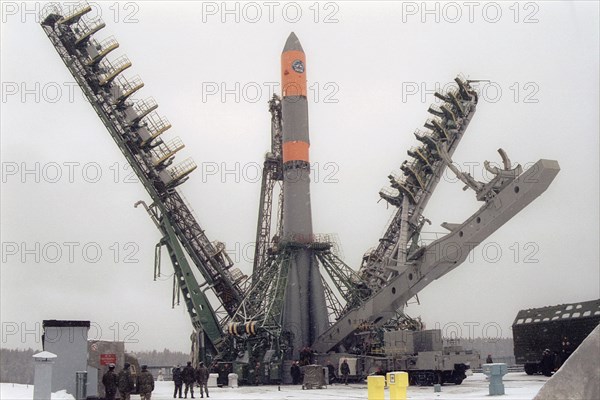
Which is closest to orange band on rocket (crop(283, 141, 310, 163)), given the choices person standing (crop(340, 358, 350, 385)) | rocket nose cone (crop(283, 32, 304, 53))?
rocket nose cone (crop(283, 32, 304, 53))

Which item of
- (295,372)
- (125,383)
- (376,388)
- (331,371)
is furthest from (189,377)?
(295,372)

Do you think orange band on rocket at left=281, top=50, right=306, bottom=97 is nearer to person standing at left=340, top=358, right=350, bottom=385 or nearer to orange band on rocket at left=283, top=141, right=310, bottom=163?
orange band on rocket at left=283, top=141, right=310, bottom=163

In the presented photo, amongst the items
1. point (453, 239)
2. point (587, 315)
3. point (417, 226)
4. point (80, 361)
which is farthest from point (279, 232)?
point (80, 361)

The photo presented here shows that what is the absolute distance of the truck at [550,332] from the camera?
1158 inches

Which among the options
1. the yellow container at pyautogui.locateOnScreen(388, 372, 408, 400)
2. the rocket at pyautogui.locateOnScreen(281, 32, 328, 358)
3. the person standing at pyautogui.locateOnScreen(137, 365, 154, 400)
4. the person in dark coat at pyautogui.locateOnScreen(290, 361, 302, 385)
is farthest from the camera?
the rocket at pyautogui.locateOnScreen(281, 32, 328, 358)

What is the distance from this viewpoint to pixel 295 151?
135 feet

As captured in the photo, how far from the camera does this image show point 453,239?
30.3 metres

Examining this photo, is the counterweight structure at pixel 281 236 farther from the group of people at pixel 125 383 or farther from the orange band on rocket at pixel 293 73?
the group of people at pixel 125 383

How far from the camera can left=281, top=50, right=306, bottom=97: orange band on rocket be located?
42188 mm

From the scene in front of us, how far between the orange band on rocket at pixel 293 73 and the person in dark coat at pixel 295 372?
1593cm

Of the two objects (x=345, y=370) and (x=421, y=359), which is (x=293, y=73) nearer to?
(x=345, y=370)

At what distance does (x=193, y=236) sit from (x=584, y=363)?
3142 cm

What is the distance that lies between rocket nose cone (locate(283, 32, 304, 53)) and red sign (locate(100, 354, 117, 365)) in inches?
1007

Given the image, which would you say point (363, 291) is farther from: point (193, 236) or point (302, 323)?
point (193, 236)
